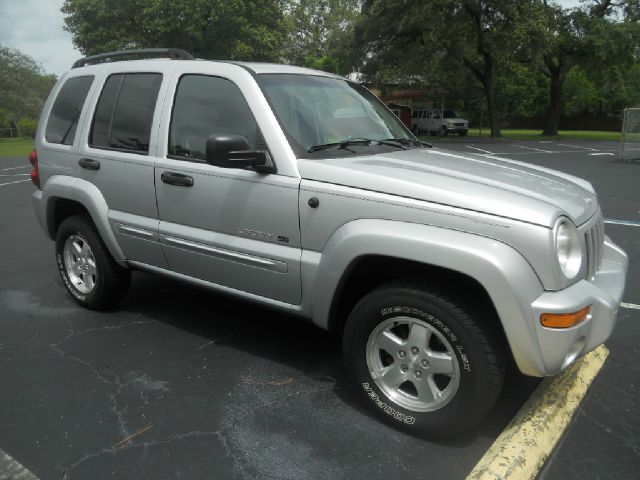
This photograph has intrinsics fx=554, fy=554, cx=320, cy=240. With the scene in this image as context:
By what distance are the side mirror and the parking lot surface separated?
1.33 m

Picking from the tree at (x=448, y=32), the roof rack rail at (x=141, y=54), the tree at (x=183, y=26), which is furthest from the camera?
the tree at (x=183, y=26)

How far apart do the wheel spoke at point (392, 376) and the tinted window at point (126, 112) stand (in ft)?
7.16

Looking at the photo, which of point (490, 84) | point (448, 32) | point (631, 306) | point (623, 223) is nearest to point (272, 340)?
point (631, 306)

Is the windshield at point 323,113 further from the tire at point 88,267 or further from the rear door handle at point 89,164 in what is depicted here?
the tire at point 88,267

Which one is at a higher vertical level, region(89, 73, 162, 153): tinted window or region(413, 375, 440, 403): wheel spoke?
region(89, 73, 162, 153): tinted window

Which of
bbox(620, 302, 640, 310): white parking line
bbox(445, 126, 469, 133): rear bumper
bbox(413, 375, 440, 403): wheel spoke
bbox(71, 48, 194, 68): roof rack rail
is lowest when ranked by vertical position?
bbox(445, 126, 469, 133): rear bumper

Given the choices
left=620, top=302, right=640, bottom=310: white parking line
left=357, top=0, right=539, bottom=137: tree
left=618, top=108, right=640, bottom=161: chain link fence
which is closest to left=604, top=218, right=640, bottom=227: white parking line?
left=620, top=302, right=640, bottom=310: white parking line

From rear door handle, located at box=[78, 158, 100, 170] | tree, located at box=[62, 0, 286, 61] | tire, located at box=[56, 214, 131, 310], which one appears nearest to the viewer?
rear door handle, located at box=[78, 158, 100, 170]

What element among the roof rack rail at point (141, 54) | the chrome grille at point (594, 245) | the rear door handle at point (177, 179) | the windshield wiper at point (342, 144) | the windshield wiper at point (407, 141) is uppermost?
the roof rack rail at point (141, 54)

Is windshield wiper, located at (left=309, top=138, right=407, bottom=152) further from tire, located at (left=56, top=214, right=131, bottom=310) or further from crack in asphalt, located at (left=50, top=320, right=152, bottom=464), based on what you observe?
tire, located at (left=56, top=214, right=131, bottom=310)

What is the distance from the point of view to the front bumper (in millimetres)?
2369

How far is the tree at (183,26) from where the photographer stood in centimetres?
3206

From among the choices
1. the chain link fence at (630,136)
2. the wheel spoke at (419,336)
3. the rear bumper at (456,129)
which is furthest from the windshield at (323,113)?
the rear bumper at (456,129)

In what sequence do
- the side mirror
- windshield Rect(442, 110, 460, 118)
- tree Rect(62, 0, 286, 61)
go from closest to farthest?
the side mirror < tree Rect(62, 0, 286, 61) < windshield Rect(442, 110, 460, 118)
